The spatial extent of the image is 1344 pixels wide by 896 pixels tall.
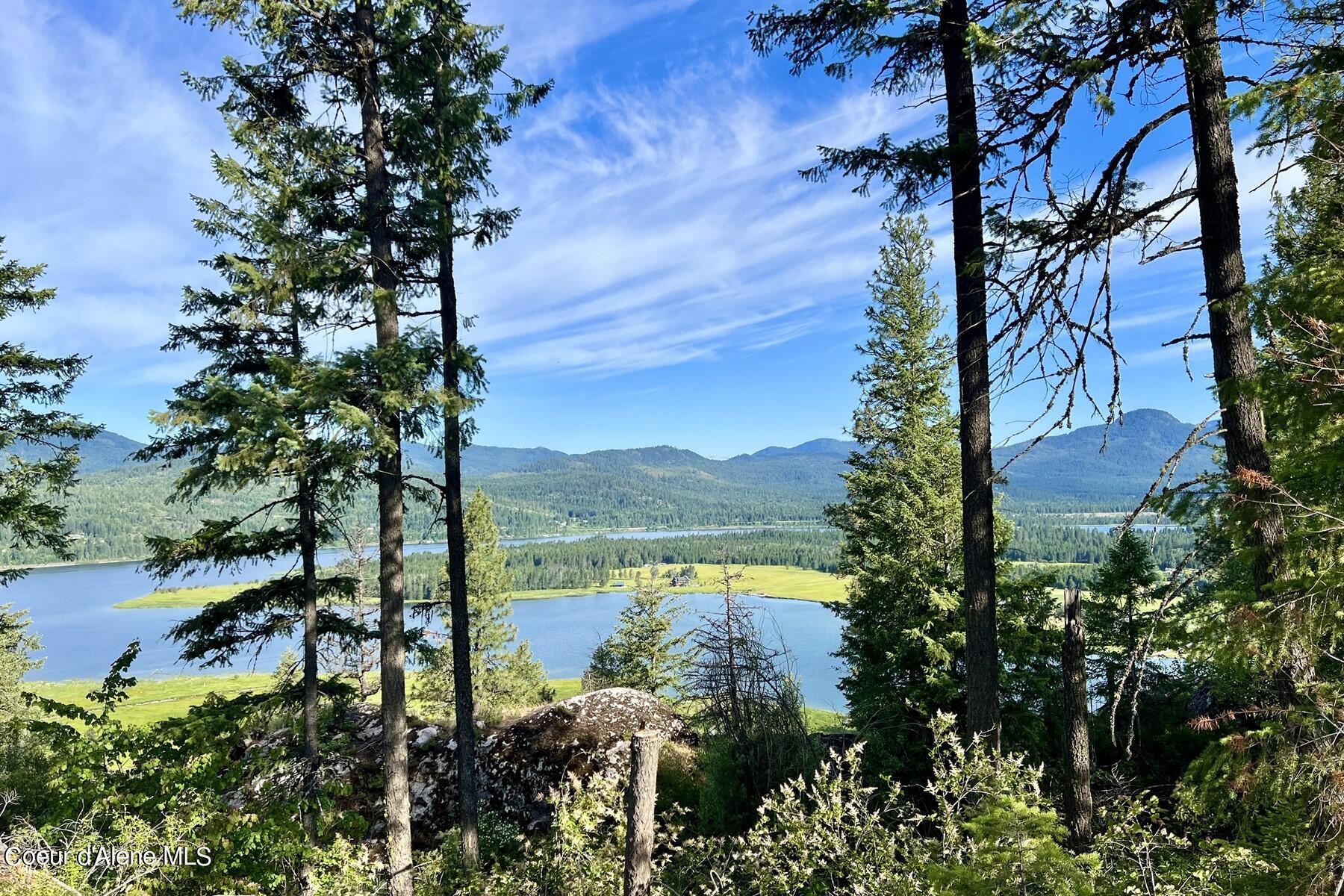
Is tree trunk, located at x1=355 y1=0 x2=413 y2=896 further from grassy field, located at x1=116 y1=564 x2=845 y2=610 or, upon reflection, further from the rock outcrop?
grassy field, located at x1=116 y1=564 x2=845 y2=610

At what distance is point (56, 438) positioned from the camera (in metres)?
11.5

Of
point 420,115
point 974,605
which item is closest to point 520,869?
point 974,605

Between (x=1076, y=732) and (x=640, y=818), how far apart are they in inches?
248

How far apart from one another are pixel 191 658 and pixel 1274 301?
468 inches

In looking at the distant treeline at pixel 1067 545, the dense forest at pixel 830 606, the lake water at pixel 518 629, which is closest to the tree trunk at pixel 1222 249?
the dense forest at pixel 830 606

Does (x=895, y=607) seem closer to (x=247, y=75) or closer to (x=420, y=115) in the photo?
(x=420, y=115)

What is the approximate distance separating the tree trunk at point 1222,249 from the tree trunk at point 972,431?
69.7 inches

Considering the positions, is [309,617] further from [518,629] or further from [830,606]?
[518,629]

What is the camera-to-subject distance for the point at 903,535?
13703mm

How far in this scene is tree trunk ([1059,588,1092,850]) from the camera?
24.5 feet

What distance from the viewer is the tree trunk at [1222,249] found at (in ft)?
12.6

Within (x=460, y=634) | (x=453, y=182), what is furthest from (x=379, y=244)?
(x=460, y=634)

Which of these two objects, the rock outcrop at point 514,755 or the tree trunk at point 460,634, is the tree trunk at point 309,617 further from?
the tree trunk at point 460,634

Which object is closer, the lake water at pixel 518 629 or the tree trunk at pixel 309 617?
the tree trunk at pixel 309 617
